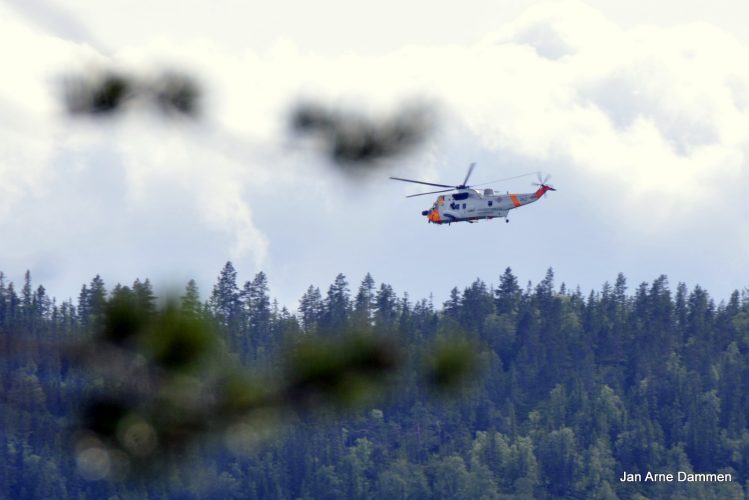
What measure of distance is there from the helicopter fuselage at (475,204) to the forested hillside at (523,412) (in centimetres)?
10139

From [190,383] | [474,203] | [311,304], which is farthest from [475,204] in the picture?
[311,304]

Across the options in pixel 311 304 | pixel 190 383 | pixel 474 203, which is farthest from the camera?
pixel 311 304

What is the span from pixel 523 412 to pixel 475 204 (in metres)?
129

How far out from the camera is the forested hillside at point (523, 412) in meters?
171

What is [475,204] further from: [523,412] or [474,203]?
[523,412]

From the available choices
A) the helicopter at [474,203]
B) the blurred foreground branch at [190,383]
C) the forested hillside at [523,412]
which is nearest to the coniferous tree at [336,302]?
the forested hillside at [523,412]

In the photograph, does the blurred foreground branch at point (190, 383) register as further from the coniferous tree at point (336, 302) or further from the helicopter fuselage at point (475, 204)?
the coniferous tree at point (336, 302)

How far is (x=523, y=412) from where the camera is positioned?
187 m

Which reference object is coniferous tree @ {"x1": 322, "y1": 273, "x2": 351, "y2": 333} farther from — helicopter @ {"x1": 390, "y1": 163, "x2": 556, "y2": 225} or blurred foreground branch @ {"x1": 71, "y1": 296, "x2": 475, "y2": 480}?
blurred foreground branch @ {"x1": 71, "y1": 296, "x2": 475, "y2": 480}

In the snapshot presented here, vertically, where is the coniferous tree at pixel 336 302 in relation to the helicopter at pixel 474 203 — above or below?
above

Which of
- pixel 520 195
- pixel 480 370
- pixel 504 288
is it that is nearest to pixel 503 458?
pixel 504 288

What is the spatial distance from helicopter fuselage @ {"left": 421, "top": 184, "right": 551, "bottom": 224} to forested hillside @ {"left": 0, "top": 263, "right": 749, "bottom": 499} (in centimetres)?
10139

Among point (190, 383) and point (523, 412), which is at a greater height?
point (523, 412)

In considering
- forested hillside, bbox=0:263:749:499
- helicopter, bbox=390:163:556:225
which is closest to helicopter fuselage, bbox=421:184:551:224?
helicopter, bbox=390:163:556:225
